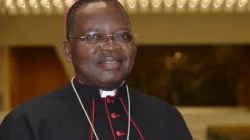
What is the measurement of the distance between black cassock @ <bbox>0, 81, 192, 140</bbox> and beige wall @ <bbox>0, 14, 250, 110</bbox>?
563 centimetres

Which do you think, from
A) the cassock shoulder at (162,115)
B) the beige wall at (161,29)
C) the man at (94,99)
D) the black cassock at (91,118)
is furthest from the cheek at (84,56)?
the beige wall at (161,29)

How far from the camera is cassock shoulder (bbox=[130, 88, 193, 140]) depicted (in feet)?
4.97

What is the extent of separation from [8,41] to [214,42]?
307cm

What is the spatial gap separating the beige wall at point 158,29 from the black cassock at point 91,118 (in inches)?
222

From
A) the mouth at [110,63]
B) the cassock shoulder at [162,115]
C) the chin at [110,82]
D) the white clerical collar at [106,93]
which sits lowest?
the cassock shoulder at [162,115]

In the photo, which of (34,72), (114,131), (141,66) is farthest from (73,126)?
(34,72)

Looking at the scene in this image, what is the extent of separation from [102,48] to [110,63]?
46 millimetres

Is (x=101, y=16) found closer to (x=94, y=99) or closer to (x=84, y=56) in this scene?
(x=84, y=56)

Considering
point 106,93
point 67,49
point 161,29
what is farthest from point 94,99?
point 161,29

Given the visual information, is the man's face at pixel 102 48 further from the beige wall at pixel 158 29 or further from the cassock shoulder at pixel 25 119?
the beige wall at pixel 158 29

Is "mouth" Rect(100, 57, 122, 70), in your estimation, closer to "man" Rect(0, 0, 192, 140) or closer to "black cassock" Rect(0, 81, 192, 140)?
"man" Rect(0, 0, 192, 140)

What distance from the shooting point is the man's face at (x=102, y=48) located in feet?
4.37

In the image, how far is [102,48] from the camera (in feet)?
4.35

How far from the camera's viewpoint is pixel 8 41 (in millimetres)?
7555
